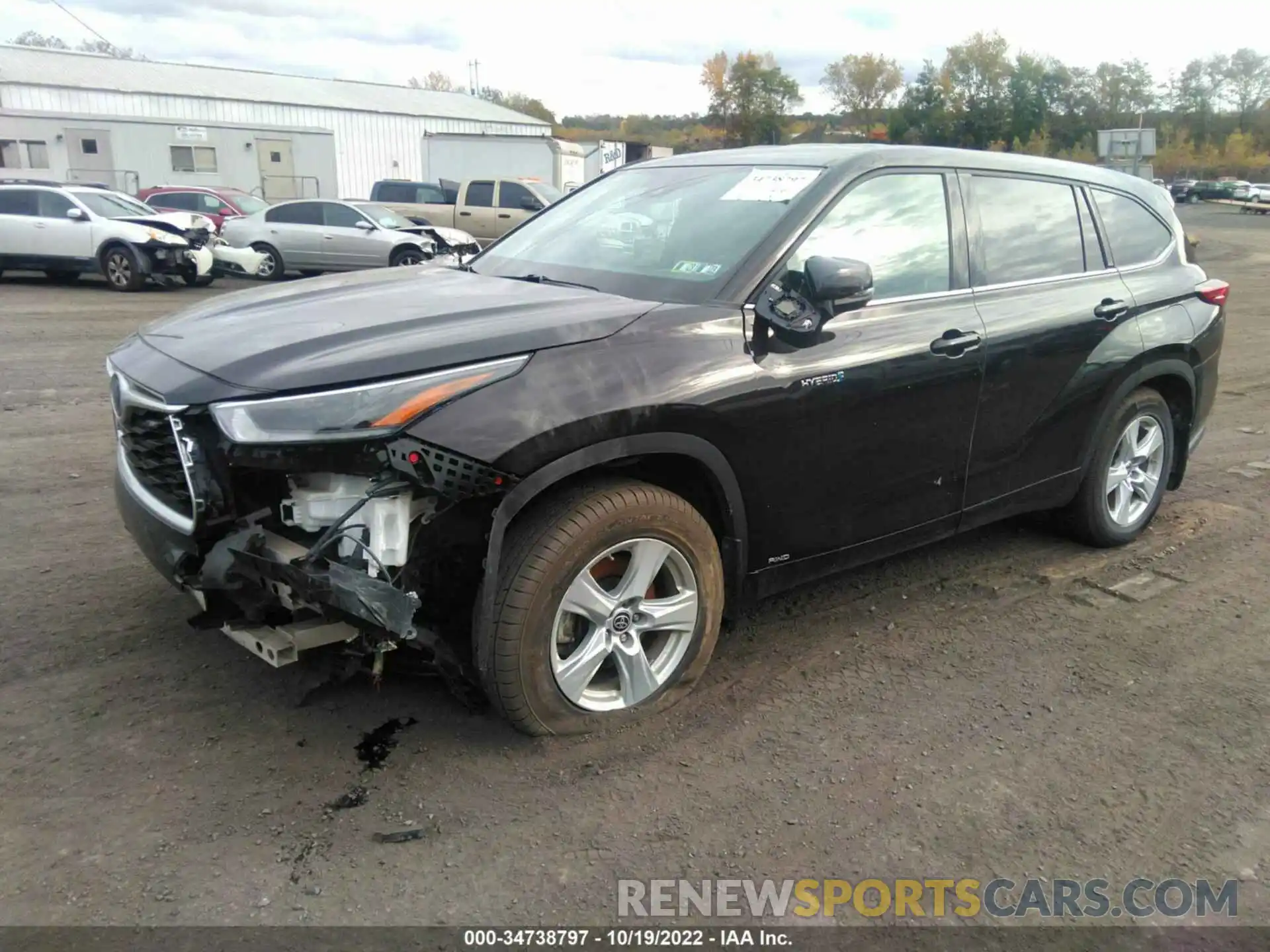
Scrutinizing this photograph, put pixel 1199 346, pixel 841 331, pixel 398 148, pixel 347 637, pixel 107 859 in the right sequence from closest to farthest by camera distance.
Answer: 1. pixel 107 859
2. pixel 347 637
3. pixel 841 331
4. pixel 1199 346
5. pixel 398 148

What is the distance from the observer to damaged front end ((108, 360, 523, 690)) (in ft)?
8.70

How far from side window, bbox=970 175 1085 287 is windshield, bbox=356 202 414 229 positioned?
586 inches

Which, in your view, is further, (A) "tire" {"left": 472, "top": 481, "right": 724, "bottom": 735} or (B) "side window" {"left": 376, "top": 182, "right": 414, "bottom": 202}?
(B) "side window" {"left": 376, "top": 182, "right": 414, "bottom": 202}

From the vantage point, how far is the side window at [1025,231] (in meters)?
4.10

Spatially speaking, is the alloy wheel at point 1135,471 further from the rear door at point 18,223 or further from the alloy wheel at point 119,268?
the rear door at point 18,223

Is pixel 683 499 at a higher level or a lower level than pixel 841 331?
lower

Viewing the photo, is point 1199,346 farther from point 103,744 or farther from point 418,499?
point 103,744

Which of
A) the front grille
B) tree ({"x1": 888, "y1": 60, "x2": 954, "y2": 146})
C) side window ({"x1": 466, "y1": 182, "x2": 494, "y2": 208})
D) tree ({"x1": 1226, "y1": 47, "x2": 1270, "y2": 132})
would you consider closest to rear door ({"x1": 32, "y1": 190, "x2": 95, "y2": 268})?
side window ({"x1": 466, "y1": 182, "x2": 494, "y2": 208})

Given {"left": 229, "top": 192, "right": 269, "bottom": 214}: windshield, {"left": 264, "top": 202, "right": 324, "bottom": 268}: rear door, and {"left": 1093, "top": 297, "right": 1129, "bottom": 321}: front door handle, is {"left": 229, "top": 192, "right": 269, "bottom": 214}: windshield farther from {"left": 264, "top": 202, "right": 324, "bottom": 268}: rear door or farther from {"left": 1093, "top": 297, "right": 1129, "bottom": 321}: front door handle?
{"left": 1093, "top": 297, "right": 1129, "bottom": 321}: front door handle

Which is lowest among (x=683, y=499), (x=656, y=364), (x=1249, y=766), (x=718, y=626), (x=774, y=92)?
(x=1249, y=766)

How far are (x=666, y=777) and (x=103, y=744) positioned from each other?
5.73 ft

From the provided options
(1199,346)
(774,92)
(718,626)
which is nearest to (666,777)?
(718,626)

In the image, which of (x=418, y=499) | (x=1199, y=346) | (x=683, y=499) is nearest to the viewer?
(x=418, y=499)

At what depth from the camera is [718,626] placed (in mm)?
3414
